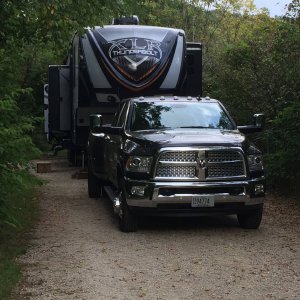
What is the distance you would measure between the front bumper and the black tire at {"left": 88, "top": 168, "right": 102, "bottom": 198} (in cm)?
363

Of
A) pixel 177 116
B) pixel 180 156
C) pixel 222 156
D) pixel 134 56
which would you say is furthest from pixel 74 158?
pixel 222 156

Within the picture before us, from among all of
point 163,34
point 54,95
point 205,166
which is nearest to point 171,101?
point 205,166

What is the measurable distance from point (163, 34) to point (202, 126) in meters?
5.28

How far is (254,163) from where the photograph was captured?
28.2 feet

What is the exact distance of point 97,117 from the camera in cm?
1014

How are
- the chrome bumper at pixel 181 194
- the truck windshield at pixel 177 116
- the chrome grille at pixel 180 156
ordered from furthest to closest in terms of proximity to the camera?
the truck windshield at pixel 177 116 → the chrome grille at pixel 180 156 → the chrome bumper at pixel 181 194

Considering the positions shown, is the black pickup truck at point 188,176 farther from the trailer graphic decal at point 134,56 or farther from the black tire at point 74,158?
the black tire at point 74,158

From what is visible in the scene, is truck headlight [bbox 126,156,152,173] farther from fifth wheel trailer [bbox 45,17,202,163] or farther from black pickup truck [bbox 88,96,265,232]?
fifth wheel trailer [bbox 45,17,202,163]

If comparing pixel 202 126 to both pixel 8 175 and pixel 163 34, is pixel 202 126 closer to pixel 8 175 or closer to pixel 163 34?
pixel 8 175

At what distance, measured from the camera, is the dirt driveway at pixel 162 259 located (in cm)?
591

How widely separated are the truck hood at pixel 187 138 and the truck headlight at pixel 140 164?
0.70 ft

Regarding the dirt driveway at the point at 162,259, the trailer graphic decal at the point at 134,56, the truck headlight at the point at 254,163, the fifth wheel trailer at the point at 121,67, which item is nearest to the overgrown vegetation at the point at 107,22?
the dirt driveway at the point at 162,259

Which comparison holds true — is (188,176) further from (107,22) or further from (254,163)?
(107,22)

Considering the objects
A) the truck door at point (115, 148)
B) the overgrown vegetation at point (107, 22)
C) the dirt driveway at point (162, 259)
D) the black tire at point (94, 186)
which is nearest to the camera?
the dirt driveway at point (162, 259)
